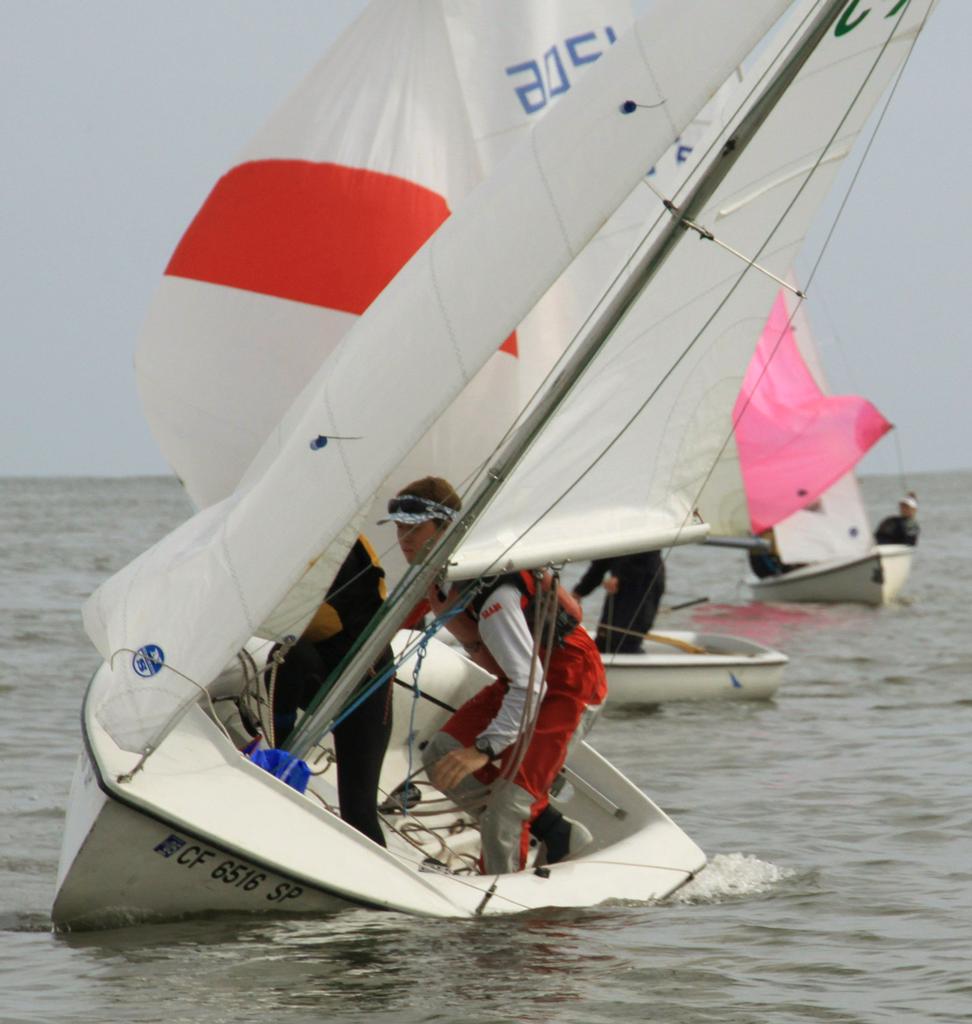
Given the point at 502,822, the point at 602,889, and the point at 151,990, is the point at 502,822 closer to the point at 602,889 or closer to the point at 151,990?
the point at 602,889

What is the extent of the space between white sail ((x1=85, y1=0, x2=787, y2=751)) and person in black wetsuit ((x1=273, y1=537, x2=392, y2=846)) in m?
0.48

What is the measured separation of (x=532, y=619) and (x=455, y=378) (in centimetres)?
97

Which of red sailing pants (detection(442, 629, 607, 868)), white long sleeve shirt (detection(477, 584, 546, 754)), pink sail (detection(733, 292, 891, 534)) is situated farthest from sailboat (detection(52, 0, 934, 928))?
pink sail (detection(733, 292, 891, 534))

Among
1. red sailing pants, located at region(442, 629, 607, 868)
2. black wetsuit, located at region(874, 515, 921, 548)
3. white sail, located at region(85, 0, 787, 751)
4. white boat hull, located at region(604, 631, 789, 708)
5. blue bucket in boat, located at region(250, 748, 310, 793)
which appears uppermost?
white sail, located at region(85, 0, 787, 751)

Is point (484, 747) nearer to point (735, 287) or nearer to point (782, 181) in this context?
point (735, 287)

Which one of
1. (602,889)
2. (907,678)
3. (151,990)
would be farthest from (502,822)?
(907,678)

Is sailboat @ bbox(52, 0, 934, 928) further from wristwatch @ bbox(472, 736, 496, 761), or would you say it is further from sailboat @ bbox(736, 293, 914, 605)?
sailboat @ bbox(736, 293, 914, 605)

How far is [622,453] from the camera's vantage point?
20.0 ft

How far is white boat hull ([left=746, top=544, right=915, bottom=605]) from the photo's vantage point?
1988 cm

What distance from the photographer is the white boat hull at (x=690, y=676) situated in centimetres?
1102

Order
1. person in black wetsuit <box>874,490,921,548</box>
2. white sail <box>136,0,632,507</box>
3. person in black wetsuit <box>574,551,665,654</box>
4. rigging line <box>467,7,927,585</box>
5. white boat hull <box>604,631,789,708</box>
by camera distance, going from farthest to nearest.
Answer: person in black wetsuit <box>874,490,921,548</box> < person in black wetsuit <box>574,551,665,654</box> < white boat hull <box>604,631,789,708</box> < white sail <box>136,0,632,507</box> < rigging line <box>467,7,927,585</box>

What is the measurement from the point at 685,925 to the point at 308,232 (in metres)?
4.77

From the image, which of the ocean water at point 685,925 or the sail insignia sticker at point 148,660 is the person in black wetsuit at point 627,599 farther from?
the sail insignia sticker at point 148,660

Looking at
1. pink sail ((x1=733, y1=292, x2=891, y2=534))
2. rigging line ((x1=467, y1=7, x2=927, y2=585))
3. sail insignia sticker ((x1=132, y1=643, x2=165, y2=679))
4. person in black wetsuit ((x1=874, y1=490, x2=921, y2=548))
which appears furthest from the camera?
person in black wetsuit ((x1=874, y1=490, x2=921, y2=548))
